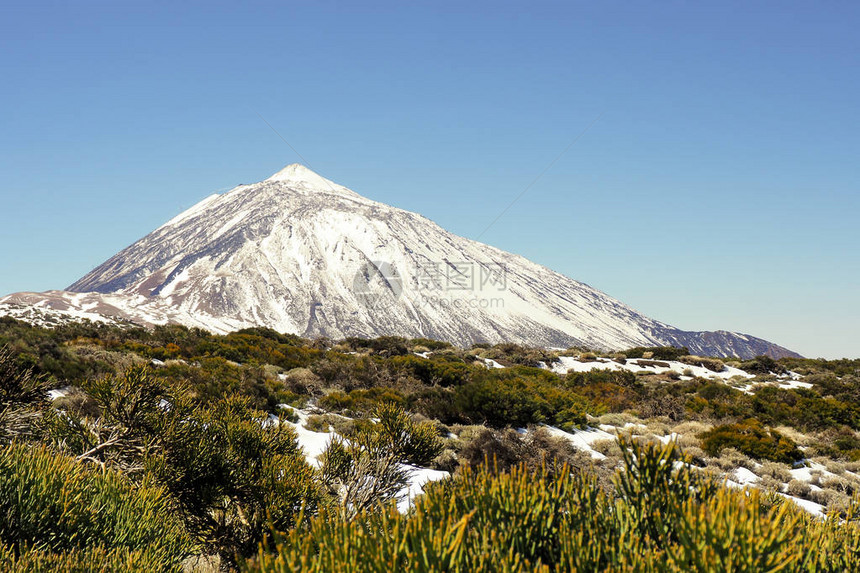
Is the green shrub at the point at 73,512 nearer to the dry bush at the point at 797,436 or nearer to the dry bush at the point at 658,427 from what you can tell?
the dry bush at the point at 658,427

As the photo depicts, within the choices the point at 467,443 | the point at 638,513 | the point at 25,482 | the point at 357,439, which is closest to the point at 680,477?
the point at 638,513

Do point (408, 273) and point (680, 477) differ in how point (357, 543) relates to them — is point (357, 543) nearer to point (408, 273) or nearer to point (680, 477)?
point (680, 477)

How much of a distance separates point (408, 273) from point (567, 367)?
351ft

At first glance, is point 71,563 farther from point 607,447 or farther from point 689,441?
point 689,441

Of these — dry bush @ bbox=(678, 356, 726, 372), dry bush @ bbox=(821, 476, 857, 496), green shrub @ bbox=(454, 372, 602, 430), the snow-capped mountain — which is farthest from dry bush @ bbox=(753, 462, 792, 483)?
the snow-capped mountain

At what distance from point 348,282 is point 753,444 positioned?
119 metres

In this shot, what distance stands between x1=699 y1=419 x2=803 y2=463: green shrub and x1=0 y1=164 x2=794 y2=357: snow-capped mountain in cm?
7151

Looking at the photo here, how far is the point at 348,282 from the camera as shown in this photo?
126m

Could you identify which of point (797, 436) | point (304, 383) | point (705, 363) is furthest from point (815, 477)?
point (705, 363)

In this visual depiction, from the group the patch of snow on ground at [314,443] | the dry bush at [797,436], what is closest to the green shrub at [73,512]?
the patch of snow on ground at [314,443]

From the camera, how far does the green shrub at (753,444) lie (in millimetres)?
11070

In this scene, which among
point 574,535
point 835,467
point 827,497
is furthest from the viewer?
point 835,467

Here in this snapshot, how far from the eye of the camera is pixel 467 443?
1011 cm

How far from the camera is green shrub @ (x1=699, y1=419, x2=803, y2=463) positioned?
1107cm
